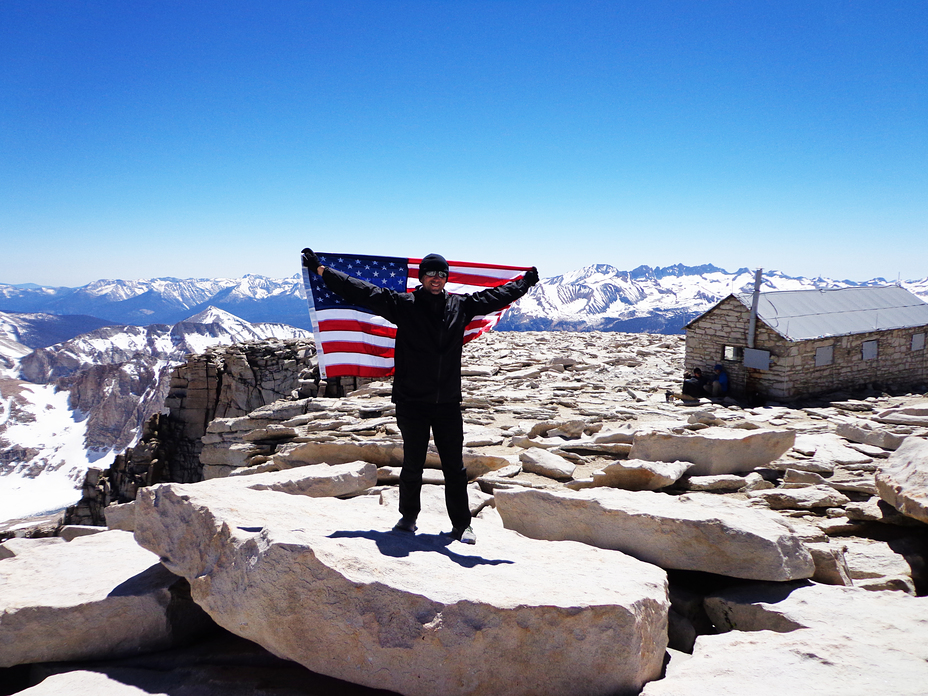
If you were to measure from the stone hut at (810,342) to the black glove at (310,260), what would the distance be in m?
14.8

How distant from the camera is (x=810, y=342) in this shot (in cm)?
1599

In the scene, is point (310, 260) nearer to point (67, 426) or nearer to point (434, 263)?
point (434, 263)

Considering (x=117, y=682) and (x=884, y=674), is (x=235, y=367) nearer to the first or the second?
(x=117, y=682)

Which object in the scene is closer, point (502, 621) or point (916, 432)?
point (502, 621)

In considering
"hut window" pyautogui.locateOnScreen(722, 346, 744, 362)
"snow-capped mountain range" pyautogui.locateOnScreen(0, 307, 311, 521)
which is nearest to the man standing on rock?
"hut window" pyautogui.locateOnScreen(722, 346, 744, 362)

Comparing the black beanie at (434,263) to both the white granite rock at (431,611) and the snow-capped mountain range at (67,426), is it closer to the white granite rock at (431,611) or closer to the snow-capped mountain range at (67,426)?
the white granite rock at (431,611)

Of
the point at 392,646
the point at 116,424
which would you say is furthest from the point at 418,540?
the point at 116,424

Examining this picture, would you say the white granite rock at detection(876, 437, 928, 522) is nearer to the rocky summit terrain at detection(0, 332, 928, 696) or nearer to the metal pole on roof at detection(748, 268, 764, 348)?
the rocky summit terrain at detection(0, 332, 928, 696)

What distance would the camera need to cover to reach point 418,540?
479cm

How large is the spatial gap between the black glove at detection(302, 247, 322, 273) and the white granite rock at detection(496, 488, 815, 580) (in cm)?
300

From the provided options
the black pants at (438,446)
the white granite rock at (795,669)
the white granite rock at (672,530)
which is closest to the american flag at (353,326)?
the black pants at (438,446)

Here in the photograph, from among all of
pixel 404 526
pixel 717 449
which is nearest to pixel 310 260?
pixel 404 526

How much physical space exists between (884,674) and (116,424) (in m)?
166

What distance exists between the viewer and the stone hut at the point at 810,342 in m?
15.9
